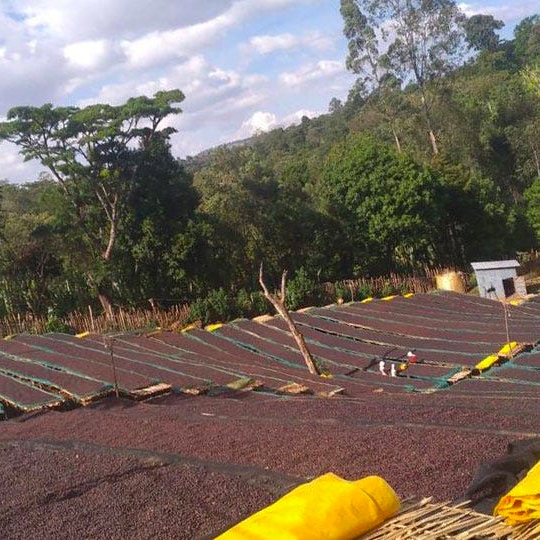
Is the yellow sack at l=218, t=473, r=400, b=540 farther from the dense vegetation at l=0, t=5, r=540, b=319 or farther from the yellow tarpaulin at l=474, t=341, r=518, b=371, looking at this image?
the dense vegetation at l=0, t=5, r=540, b=319

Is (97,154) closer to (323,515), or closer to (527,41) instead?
(323,515)

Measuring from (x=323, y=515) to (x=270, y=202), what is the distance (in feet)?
75.9

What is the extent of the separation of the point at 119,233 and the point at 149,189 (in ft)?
5.47

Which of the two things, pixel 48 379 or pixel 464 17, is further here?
pixel 464 17

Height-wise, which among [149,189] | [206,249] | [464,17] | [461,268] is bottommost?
[461,268]

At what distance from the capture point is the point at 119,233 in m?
21.6

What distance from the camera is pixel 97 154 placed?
68.5 feet

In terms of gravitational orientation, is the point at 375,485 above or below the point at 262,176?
below

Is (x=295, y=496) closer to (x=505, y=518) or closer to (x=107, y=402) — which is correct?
(x=505, y=518)

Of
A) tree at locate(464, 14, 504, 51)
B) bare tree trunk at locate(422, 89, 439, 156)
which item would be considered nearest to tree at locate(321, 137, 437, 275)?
bare tree trunk at locate(422, 89, 439, 156)

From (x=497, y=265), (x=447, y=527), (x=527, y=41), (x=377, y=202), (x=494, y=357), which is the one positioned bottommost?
(x=494, y=357)

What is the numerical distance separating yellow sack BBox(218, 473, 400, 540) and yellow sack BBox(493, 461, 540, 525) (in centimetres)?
47

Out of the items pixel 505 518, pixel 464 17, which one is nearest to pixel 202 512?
pixel 505 518

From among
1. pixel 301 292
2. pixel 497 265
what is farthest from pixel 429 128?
pixel 301 292
